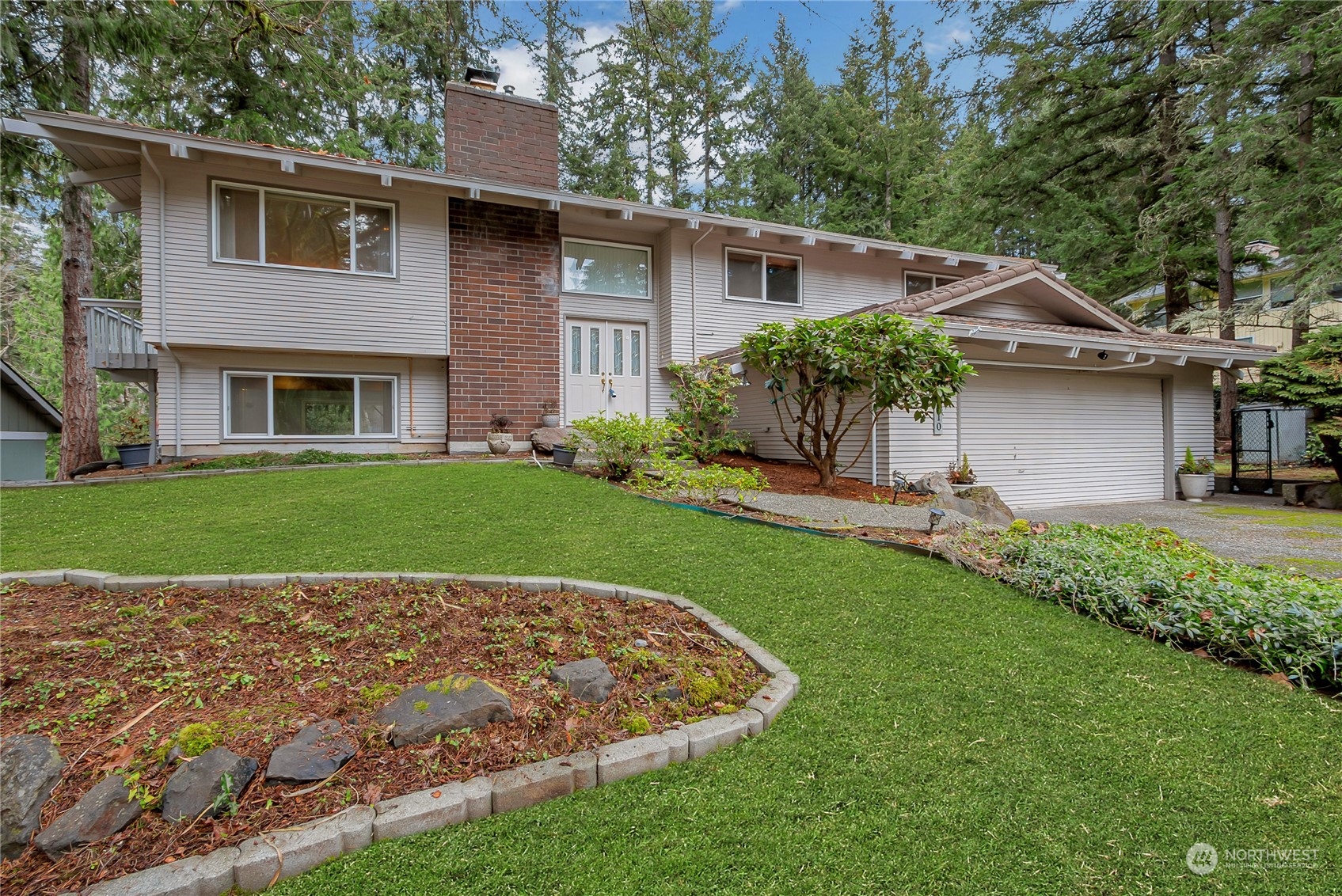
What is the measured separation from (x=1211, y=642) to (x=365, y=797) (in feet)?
13.2

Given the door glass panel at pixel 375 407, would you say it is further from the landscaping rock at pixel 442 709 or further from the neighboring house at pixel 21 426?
the neighboring house at pixel 21 426

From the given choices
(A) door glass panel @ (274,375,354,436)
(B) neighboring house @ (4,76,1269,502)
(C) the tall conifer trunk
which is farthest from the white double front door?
(C) the tall conifer trunk

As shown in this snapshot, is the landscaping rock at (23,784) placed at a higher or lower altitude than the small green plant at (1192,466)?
lower

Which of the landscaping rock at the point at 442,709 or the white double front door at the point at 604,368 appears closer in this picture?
the landscaping rock at the point at 442,709

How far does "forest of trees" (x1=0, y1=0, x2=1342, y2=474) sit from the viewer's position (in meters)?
7.63

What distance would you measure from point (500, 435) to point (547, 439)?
2.98 ft

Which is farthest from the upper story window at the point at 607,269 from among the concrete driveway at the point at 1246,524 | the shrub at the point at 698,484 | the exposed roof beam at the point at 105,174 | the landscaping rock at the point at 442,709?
the landscaping rock at the point at 442,709

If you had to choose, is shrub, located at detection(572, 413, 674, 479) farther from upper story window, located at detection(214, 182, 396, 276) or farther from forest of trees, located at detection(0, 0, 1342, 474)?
upper story window, located at detection(214, 182, 396, 276)

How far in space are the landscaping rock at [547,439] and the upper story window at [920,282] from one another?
8825 mm

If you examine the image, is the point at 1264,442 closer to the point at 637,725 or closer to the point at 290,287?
the point at 637,725

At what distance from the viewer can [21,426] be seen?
605 inches

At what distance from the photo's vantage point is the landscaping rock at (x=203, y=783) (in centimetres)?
165

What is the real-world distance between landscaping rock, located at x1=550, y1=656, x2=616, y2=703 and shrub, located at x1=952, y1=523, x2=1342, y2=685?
9.91 ft
